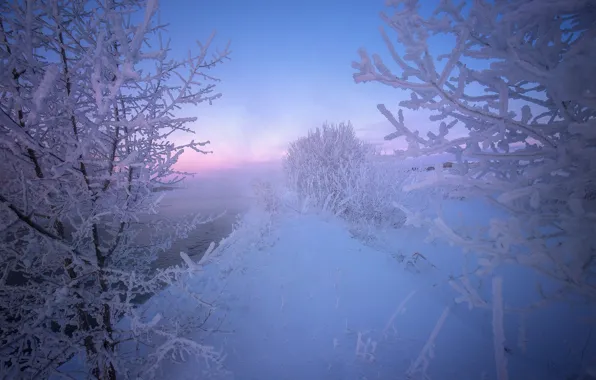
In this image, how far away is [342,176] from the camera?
31.3 ft

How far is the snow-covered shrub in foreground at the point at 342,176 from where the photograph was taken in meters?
8.98

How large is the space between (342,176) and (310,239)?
4.27 m

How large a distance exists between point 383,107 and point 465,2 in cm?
84

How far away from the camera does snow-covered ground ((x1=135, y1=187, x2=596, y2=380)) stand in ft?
9.18

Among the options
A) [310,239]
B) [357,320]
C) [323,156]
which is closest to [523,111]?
[357,320]

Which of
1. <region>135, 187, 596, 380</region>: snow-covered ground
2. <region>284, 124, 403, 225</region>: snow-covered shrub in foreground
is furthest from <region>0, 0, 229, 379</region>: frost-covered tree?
<region>284, 124, 403, 225</region>: snow-covered shrub in foreground

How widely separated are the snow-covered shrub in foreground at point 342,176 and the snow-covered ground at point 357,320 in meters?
2.96

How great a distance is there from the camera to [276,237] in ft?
22.0

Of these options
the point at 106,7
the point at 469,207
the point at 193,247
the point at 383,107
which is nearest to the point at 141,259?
the point at 106,7

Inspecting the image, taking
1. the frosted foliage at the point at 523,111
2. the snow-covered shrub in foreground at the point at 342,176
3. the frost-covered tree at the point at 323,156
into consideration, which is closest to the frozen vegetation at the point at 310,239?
the frosted foliage at the point at 523,111

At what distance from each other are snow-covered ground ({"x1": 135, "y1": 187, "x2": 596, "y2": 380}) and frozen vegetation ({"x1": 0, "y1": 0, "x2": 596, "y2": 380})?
0.03 metres

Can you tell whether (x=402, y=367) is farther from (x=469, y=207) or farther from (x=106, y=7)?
(x=469, y=207)

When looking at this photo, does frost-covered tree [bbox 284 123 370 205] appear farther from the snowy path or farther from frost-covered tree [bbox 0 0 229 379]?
frost-covered tree [bbox 0 0 229 379]

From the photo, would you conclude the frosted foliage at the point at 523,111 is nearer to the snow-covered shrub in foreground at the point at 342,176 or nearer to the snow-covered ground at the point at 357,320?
the snow-covered ground at the point at 357,320
